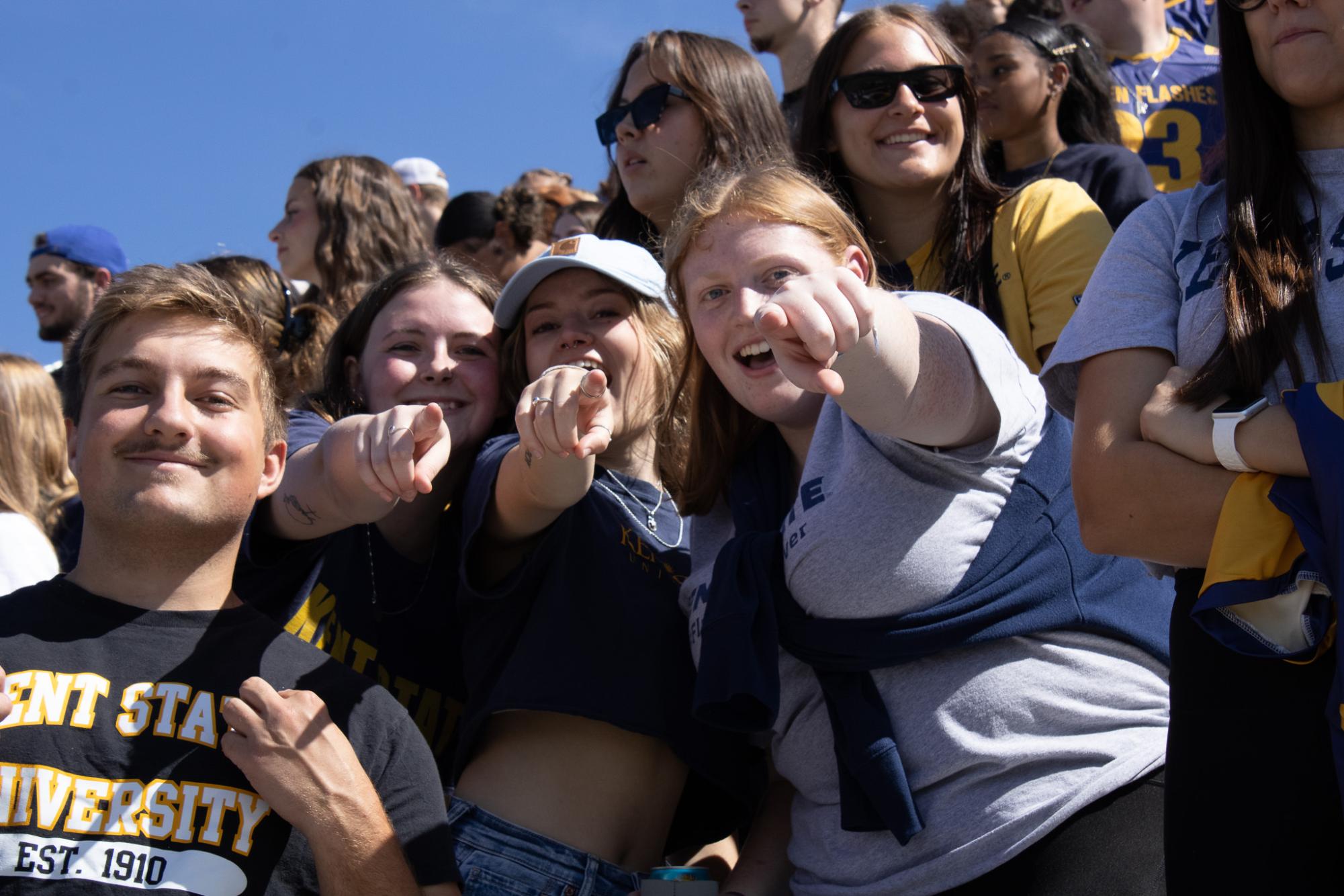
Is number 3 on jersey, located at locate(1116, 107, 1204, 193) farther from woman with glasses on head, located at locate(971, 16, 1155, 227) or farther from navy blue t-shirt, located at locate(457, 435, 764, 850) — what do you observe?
navy blue t-shirt, located at locate(457, 435, 764, 850)

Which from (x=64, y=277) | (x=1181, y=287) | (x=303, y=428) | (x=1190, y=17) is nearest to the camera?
(x=1181, y=287)

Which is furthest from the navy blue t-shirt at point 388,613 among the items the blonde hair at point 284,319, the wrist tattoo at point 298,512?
the blonde hair at point 284,319

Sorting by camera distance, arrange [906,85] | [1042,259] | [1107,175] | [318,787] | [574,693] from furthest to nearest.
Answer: [1107,175]
[906,85]
[1042,259]
[574,693]
[318,787]

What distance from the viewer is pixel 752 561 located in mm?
2426

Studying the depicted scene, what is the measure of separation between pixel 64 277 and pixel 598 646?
5.38 meters

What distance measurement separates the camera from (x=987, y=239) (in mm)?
3465

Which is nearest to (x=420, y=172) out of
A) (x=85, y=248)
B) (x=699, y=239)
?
(x=85, y=248)

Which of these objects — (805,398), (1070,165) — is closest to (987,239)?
(1070,165)

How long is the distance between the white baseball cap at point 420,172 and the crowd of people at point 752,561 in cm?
491

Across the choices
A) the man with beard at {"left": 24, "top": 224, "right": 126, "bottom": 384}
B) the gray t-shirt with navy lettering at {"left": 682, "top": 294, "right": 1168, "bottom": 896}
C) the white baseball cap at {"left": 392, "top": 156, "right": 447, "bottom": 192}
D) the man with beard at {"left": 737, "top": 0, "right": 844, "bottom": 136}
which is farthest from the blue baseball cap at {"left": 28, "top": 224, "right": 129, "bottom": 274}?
the gray t-shirt with navy lettering at {"left": 682, "top": 294, "right": 1168, "bottom": 896}

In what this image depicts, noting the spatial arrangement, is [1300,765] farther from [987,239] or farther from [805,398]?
[987,239]

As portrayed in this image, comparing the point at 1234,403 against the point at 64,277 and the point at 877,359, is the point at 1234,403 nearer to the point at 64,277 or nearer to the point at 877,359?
the point at 877,359

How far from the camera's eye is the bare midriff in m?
2.67

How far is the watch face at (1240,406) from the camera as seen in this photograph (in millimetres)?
1903
